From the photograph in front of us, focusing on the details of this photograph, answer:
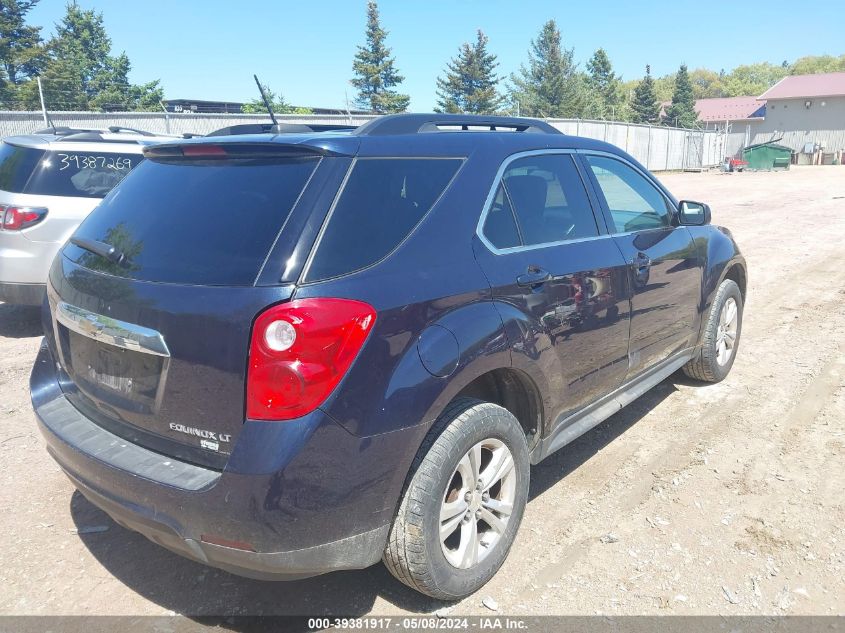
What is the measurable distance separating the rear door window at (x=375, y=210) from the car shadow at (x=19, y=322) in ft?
17.2

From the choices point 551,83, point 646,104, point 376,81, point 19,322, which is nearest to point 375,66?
point 376,81

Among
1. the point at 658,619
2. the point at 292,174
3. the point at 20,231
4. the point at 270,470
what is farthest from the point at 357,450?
the point at 20,231

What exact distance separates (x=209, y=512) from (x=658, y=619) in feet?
5.82

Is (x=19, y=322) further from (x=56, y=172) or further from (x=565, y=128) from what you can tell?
(x=565, y=128)

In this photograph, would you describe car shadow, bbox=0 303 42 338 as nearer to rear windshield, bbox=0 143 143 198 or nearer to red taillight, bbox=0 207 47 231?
red taillight, bbox=0 207 47 231

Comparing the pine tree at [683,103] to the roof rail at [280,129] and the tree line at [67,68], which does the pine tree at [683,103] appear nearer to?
the tree line at [67,68]

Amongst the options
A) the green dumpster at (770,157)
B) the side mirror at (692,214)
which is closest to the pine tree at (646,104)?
the green dumpster at (770,157)

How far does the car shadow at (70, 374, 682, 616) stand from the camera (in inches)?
107

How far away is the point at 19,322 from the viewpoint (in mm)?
6848

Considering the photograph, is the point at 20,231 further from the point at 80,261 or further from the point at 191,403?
the point at 191,403

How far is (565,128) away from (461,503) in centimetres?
2740

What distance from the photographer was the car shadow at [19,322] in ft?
21.2

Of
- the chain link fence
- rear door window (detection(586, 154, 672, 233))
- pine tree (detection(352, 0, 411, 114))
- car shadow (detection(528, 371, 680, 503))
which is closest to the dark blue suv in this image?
car shadow (detection(528, 371, 680, 503))

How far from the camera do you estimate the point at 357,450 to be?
2217 mm
